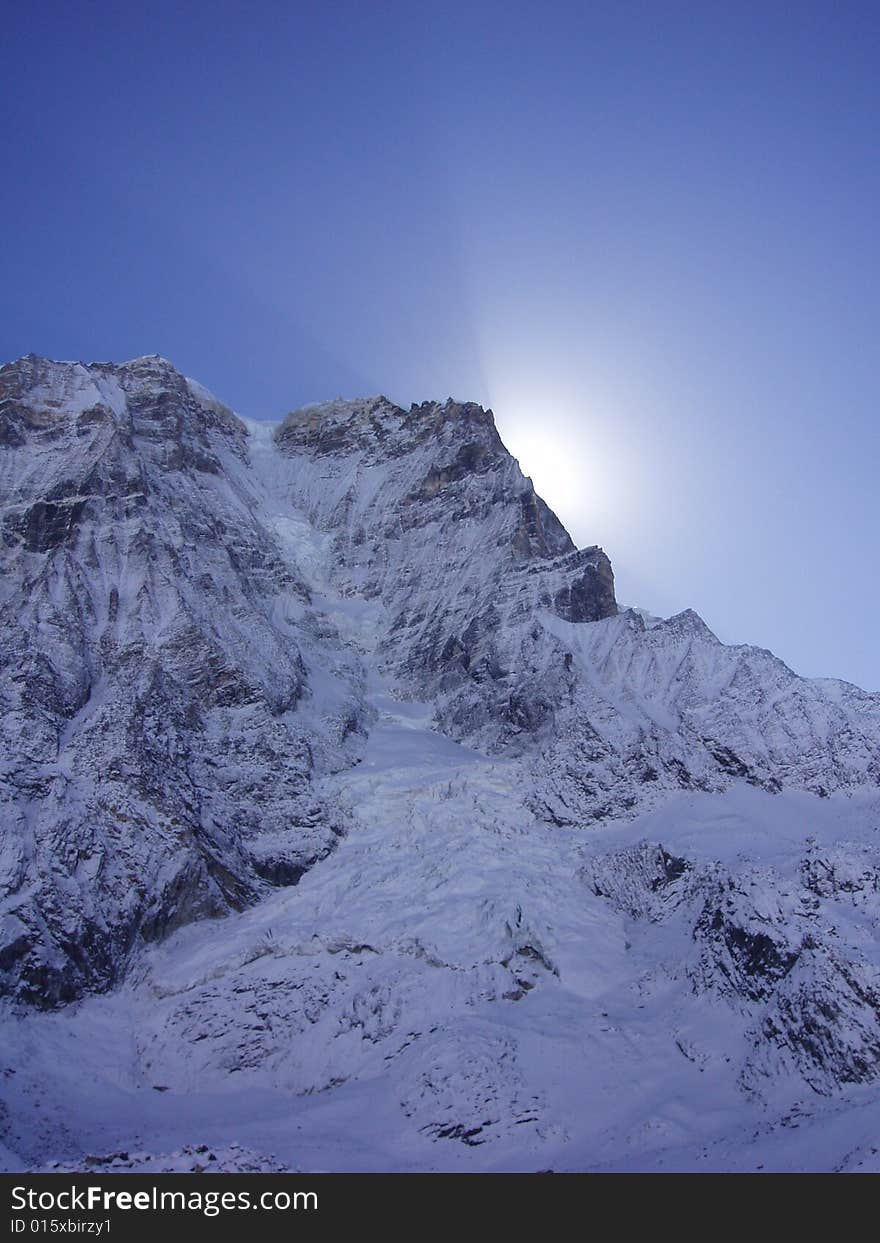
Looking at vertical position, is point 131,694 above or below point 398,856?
above

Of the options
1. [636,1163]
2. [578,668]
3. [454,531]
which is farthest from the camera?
[454,531]

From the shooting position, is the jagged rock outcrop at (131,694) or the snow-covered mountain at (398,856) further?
the jagged rock outcrop at (131,694)

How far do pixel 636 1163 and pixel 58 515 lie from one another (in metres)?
81.6

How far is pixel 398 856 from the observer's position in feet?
248

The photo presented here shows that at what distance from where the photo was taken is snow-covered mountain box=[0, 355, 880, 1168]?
5241 centimetres

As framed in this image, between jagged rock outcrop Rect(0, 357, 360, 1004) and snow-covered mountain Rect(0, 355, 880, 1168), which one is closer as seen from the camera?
snow-covered mountain Rect(0, 355, 880, 1168)

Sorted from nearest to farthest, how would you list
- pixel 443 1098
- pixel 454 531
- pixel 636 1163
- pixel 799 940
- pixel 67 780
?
pixel 636 1163 < pixel 443 1098 < pixel 799 940 < pixel 67 780 < pixel 454 531

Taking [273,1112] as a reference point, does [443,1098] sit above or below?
above

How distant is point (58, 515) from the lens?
99750mm

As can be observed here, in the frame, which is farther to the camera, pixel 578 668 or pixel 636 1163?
pixel 578 668

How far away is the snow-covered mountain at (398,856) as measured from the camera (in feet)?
172

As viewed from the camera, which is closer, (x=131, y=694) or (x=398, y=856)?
(x=398, y=856)
